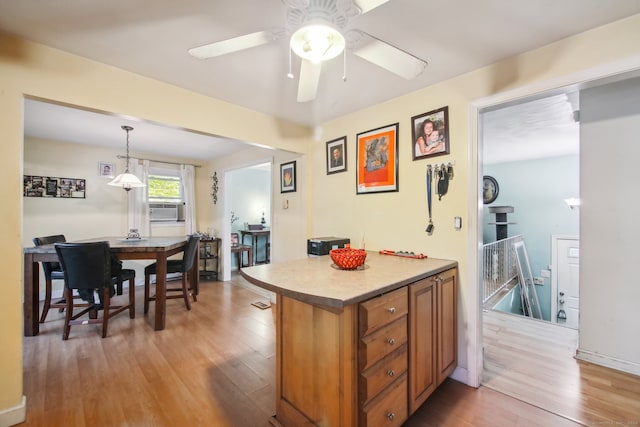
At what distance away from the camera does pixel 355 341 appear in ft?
3.81

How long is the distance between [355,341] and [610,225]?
2.42 metres

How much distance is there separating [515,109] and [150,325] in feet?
14.9

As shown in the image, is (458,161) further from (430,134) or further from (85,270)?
(85,270)

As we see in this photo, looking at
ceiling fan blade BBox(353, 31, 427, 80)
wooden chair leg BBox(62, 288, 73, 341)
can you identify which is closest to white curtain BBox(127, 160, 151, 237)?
wooden chair leg BBox(62, 288, 73, 341)

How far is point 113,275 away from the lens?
2.93 m

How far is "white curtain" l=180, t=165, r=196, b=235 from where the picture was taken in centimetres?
496

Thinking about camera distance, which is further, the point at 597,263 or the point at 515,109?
the point at 515,109

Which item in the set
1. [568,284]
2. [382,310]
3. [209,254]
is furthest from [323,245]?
[568,284]

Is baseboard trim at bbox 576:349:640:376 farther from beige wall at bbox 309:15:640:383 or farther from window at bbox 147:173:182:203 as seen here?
window at bbox 147:173:182:203

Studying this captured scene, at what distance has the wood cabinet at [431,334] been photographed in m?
1.49

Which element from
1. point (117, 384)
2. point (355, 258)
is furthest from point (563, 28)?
point (117, 384)

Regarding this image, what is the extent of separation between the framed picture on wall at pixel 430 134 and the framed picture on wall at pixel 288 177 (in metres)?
1.62

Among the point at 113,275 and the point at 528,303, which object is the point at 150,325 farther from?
the point at 528,303

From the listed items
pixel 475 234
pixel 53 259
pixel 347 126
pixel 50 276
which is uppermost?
pixel 347 126
